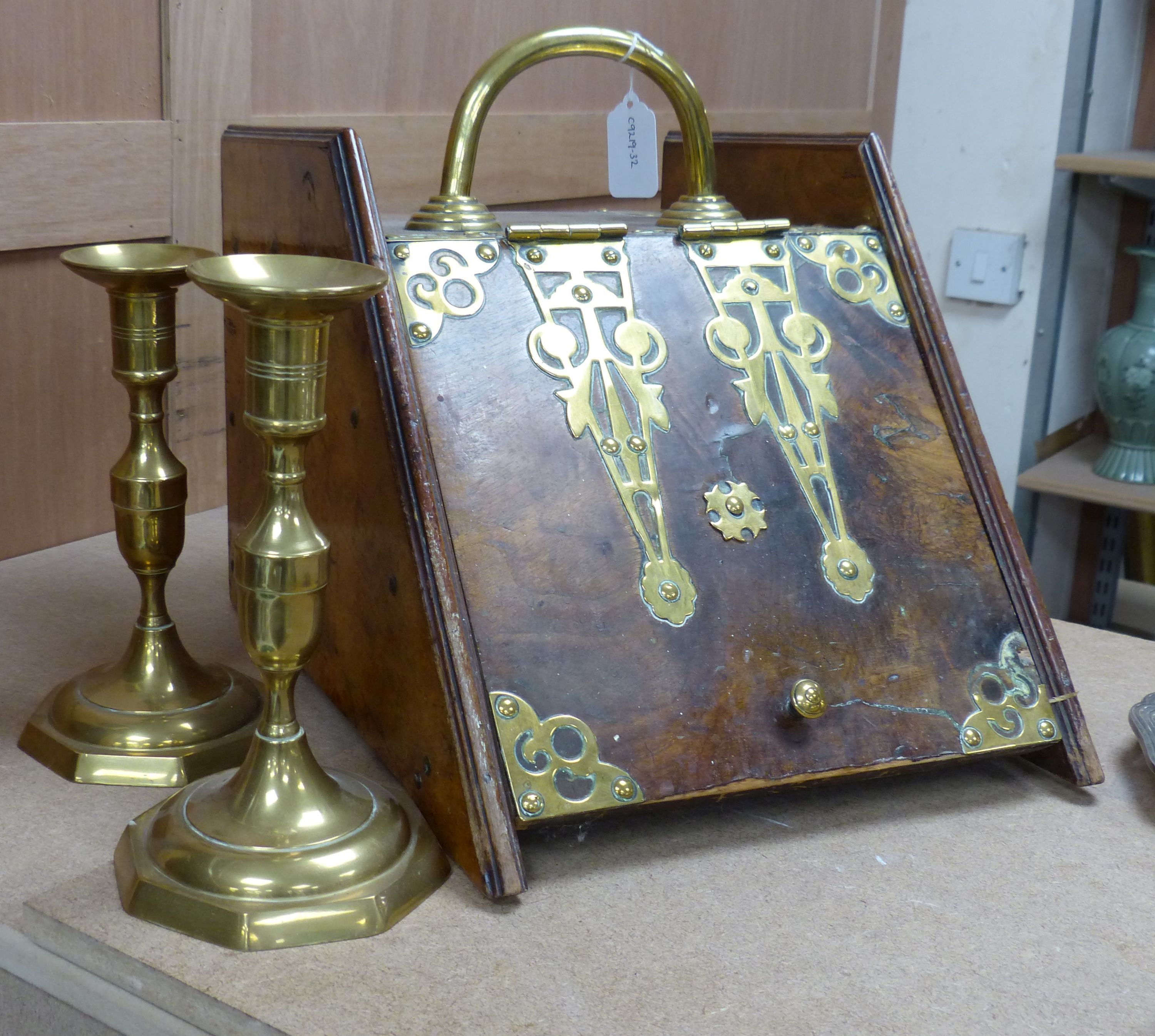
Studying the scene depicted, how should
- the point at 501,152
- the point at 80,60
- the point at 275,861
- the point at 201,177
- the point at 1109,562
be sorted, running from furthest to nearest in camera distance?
the point at 1109,562, the point at 501,152, the point at 201,177, the point at 80,60, the point at 275,861

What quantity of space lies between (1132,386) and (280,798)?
1557mm

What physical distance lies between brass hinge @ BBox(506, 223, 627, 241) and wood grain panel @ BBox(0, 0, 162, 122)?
0.47m

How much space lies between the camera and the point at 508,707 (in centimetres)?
66

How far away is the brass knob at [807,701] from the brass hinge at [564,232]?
0.31m

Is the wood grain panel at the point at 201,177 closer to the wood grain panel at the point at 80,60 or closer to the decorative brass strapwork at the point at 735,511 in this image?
the wood grain panel at the point at 80,60

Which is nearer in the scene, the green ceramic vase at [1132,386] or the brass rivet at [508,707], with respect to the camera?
the brass rivet at [508,707]

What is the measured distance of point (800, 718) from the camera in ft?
2.36

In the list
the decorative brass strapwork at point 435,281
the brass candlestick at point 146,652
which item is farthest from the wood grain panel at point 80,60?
the decorative brass strapwork at point 435,281

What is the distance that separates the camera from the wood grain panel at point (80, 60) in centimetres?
100

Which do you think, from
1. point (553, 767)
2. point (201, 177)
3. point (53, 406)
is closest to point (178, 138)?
point (201, 177)

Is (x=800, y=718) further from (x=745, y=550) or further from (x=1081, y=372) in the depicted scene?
(x=1081, y=372)

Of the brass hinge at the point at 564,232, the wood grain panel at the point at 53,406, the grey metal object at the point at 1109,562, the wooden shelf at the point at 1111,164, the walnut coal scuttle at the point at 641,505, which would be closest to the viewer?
the walnut coal scuttle at the point at 641,505

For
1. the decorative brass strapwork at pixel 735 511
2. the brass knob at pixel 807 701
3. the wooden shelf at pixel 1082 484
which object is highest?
the decorative brass strapwork at pixel 735 511

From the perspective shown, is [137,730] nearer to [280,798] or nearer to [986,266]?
[280,798]
